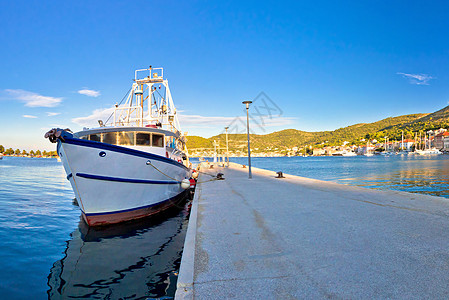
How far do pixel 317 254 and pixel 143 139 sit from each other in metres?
8.48

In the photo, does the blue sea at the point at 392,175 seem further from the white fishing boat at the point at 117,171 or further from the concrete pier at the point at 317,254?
the white fishing boat at the point at 117,171

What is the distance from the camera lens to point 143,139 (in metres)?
10.9

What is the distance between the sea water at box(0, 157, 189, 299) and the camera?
4.91m

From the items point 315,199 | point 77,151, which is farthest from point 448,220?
point 77,151

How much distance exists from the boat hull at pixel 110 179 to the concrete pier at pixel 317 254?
10.5ft

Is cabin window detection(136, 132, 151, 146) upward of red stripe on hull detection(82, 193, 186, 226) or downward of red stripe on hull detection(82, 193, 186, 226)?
upward

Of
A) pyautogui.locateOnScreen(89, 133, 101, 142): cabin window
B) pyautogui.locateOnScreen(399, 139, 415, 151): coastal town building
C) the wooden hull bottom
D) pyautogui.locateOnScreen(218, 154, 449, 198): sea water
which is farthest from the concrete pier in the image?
pyautogui.locateOnScreen(399, 139, 415, 151): coastal town building

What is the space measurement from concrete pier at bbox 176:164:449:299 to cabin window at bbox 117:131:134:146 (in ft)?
16.2

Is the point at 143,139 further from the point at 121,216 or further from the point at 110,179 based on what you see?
the point at 121,216

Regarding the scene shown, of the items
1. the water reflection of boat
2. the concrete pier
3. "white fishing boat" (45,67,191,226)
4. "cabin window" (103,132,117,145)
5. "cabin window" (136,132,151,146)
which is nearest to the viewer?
the concrete pier

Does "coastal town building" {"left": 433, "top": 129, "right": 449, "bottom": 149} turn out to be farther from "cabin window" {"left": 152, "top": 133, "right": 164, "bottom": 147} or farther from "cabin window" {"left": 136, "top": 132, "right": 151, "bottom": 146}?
"cabin window" {"left": 136, "top": 132, "right": 151, "bottom": 146}

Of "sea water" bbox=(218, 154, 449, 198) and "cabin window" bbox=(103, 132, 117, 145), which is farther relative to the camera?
"sea water" bbox=(218, 154, 449, 198)

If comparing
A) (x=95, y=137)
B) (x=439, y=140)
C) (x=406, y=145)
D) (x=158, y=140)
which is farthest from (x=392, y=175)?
(x=406, y=145)

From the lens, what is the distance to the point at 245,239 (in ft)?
15.7
